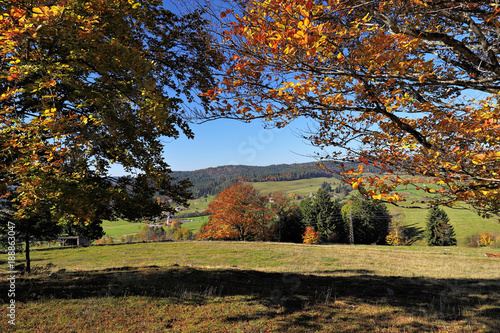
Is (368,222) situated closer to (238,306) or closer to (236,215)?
(236,215)

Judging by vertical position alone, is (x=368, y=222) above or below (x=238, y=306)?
below

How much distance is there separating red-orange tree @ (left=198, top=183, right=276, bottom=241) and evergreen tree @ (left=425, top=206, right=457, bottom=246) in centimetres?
3418

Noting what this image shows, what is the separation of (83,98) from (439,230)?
2395 inches

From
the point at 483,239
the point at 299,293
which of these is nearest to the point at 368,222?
the point at 483,239

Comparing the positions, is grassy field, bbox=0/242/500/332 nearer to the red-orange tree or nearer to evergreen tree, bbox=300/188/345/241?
the red-orange tree

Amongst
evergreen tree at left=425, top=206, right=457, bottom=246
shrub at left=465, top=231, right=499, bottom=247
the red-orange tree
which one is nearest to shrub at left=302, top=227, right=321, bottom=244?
the red-orange tree

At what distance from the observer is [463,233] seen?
58312mm

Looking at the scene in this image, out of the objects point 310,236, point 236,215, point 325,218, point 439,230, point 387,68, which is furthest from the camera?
point 325,218

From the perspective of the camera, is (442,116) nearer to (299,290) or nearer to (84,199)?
(299,290)

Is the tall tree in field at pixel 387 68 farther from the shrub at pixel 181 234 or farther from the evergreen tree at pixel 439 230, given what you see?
the shrub at pixel 181 234

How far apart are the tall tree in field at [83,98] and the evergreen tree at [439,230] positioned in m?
56.3

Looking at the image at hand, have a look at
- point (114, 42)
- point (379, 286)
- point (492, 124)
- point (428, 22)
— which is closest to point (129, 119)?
point (114, 42)

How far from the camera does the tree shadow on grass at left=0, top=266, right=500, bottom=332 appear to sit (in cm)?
616

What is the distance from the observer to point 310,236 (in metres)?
50.9
